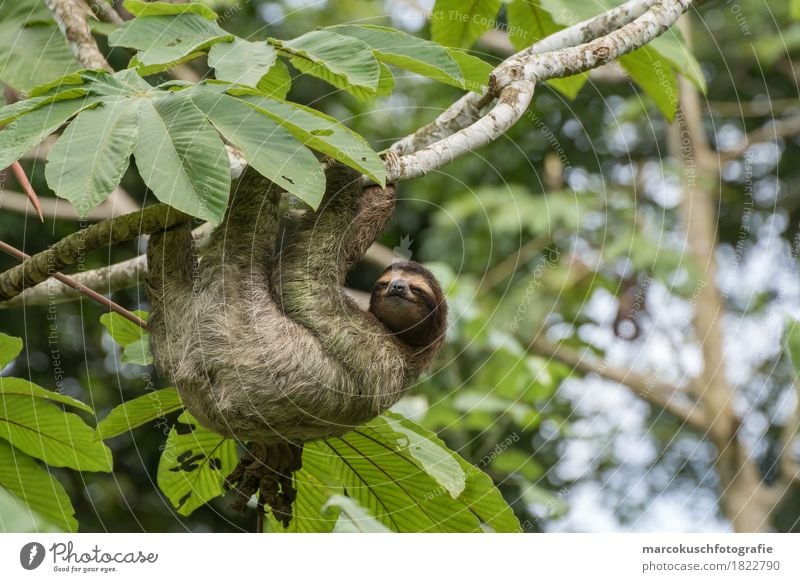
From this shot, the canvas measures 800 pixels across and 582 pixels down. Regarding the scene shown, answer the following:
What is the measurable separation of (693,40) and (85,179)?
11058 mm

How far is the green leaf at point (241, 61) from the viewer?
2.77 m

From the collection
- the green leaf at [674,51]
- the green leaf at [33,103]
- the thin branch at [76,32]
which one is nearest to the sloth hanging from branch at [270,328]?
the green leaf at [33,103]

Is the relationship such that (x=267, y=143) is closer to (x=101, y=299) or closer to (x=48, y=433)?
(x=101, y=299)

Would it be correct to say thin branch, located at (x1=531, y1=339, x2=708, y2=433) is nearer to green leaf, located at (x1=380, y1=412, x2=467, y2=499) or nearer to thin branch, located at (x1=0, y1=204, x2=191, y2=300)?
green leaf, located at (x1=380, y1=412, x2=467, y2=499)

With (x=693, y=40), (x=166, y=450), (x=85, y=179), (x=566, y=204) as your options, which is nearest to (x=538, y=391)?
(x=566, y=204)

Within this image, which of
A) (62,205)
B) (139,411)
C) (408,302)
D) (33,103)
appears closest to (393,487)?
(408,302)

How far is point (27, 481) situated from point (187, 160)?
160cm

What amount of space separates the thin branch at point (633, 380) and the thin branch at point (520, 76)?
5.49 m

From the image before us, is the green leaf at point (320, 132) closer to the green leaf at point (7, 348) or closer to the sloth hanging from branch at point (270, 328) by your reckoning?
the sloth hanging from branch at point (270, 328)

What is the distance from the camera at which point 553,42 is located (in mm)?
4180

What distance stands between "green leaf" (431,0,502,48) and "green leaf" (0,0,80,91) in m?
1.80

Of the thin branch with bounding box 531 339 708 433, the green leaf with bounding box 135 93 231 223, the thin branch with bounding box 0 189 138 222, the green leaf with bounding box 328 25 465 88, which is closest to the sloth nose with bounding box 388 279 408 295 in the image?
the green leaf with bounding box 328 25 465 88

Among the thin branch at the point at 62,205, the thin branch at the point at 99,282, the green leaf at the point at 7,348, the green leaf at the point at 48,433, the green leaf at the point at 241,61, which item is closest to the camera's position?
the green leaf at the point at 241,61

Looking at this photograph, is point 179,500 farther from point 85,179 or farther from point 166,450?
point 85,179
